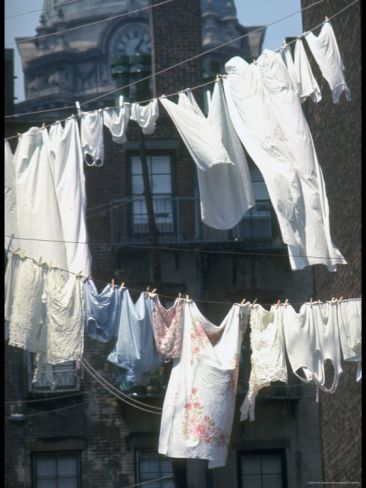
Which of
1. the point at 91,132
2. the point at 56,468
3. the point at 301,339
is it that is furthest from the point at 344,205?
the point at 56,468

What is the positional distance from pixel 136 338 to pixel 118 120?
3.00 metres

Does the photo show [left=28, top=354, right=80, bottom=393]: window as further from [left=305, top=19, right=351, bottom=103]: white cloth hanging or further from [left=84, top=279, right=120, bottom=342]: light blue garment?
[left=305, top=19, right=351, bottom=103]: white cloth hanging

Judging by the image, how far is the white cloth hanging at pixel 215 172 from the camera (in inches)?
891

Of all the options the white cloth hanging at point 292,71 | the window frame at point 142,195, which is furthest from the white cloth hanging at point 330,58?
the window frame at point 142,195

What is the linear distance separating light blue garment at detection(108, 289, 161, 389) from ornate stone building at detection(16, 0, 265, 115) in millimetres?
69510

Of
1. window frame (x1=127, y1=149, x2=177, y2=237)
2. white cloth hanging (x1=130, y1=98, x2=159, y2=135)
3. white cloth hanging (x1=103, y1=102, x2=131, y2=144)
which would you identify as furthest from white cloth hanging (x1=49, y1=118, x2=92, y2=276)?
window frame (x1=127, y1=149, x2=177, y2=237)

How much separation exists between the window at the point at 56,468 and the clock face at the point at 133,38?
198 feet

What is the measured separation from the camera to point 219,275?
115 ft

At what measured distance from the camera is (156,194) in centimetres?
3534

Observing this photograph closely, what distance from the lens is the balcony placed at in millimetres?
34688

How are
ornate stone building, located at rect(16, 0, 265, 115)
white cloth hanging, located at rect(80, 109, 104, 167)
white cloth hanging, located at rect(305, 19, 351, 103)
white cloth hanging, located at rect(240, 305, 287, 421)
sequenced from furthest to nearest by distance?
ornate stone building, located at rect(16, 0, 265, 115) < white cloth hanging, located at rect(240, 305, 287, 421) < white cloth hanging, located at rect(80, 109, 104, 167) < white cloth hanging, located at rect(305, 19, 351, 103)

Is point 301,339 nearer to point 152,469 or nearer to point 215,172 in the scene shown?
point 215,172

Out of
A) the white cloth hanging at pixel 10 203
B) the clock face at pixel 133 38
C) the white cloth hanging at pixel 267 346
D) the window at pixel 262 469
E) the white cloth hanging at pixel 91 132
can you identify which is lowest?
the window at pixel 262 469

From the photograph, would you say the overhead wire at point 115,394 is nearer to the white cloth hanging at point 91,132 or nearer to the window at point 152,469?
the window at point 152,469
